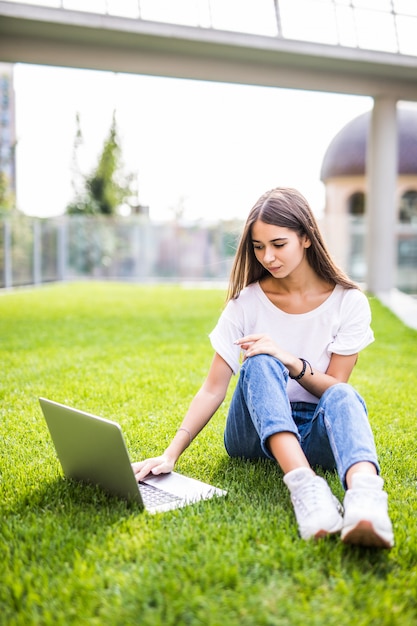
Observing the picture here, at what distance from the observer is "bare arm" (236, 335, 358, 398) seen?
97.9 inches

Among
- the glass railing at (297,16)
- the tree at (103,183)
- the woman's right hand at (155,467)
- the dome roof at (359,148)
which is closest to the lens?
the woman's right hand at (155,467)

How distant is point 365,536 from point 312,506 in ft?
0.66

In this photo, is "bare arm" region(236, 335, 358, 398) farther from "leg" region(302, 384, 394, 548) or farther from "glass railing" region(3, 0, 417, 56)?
"glass railing" region(3, 0, 417, 56)

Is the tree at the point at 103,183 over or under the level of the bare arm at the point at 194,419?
over

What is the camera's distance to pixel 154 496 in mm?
2482

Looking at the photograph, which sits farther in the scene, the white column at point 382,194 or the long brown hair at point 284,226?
the white column at point 382,194

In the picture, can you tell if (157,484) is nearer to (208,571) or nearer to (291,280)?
(208,571)

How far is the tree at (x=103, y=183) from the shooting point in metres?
34.3

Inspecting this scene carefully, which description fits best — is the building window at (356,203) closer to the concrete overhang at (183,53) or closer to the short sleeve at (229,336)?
the concrete overhang at (183,53)

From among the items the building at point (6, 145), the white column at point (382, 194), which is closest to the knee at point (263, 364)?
the white column at point (382, 194)

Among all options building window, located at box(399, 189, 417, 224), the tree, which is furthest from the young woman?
the tree

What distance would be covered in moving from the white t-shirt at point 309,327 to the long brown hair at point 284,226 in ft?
0.29

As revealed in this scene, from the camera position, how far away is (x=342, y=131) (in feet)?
99.6

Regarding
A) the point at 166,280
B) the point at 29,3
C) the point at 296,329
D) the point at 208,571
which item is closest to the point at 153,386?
the point at 296,329
